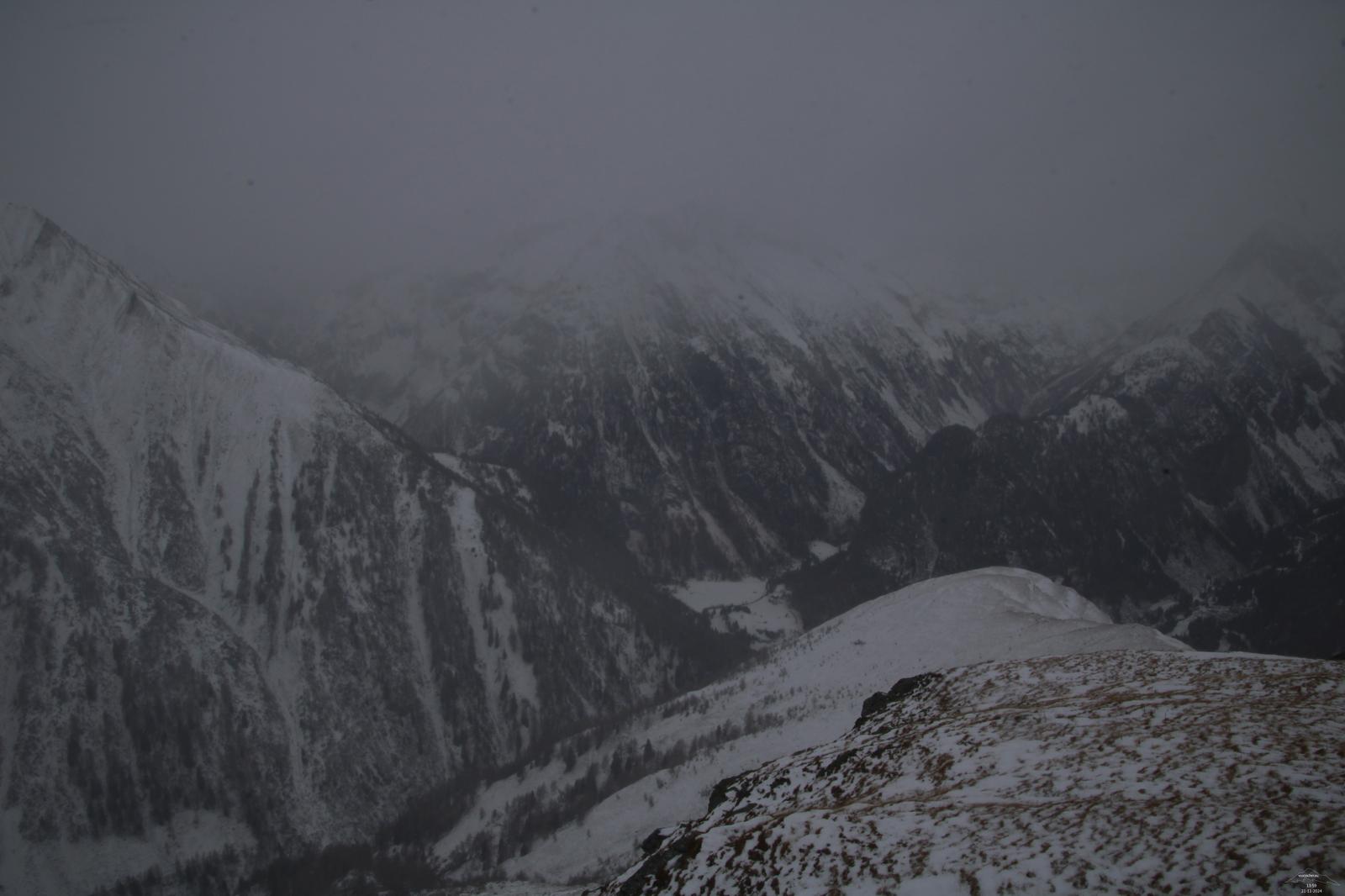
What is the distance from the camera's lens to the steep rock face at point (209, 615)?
419 ft

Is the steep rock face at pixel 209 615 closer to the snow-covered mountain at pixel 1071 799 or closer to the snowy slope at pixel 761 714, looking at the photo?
the snowy slope at pixel 761 714

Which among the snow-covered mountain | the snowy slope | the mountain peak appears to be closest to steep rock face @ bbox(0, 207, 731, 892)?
the mountain peak

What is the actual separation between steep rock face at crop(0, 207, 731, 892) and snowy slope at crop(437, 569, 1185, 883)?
37.7 meters

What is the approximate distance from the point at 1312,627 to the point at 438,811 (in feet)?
714

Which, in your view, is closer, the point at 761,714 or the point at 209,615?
the point at 761,714

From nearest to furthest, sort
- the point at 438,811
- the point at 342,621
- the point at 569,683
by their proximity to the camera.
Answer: the point at 438,811 → the point at 342,621 → the point at 569,683

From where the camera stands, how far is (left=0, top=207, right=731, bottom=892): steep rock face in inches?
5027

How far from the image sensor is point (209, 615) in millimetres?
151000

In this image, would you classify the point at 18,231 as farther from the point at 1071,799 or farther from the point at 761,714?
the point at 1071,799

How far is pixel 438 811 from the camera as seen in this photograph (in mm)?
134375

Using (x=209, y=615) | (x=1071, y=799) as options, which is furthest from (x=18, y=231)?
(x=1071, y=799)

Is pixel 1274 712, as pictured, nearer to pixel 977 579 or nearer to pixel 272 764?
pixel 977 579

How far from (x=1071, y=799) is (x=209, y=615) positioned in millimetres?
171329

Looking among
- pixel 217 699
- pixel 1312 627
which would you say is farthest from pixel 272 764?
pixel 1312 627
